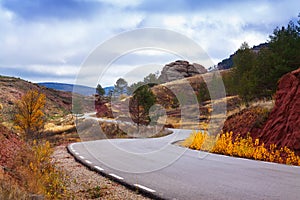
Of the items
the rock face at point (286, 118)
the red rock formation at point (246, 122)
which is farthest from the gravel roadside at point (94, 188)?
the red rock formation at point (246, 122)

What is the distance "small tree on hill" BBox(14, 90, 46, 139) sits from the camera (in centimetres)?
2056

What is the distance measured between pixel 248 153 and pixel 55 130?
2653 cm

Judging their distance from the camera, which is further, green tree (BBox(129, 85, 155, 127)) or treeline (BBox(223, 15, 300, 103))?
green tree (BBox(129, 85, 155, 127))

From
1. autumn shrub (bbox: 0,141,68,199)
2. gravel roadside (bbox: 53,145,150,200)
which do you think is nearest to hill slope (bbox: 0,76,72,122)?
autumn shrub (bbox: 0,141,68,199)

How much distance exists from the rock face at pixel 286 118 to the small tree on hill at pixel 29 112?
41.2 feet

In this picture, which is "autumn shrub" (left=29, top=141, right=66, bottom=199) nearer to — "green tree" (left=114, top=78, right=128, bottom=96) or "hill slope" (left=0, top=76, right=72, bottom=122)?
"green tree" (left=114, top=78, right=128, bottom=96)

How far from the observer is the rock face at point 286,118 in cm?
1364

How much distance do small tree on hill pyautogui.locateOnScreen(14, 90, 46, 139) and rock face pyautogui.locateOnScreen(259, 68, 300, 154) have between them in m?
12.5

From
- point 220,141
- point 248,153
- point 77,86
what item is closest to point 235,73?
point 220,141

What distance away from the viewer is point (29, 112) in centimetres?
2088

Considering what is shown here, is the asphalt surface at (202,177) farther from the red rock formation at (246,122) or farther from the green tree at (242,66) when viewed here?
the green tree at (242,66)

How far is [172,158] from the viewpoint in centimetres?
1314

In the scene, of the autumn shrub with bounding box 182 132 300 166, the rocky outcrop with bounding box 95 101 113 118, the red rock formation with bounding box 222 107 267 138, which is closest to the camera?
the autumn shrub with bounding box 182 132 300 166

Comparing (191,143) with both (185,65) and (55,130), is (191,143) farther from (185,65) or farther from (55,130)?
(185,65)
